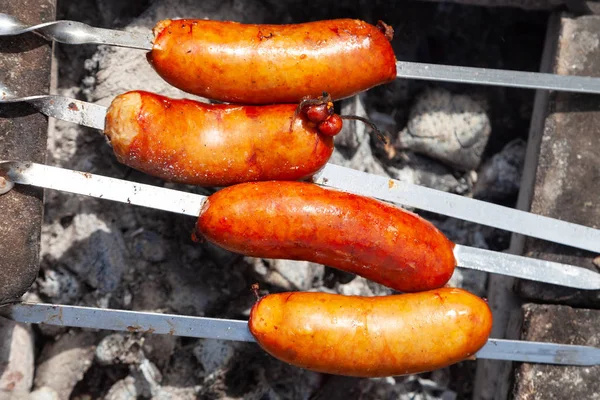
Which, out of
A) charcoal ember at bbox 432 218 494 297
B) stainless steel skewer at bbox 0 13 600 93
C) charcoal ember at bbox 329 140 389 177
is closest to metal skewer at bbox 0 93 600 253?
stainless steel skewer at bbox 0 13 600 93

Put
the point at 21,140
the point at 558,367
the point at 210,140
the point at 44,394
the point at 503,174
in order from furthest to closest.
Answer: the point at 503,174
the point at 44,394
the point at 558,367
the point at 21,140
the point at 210,140

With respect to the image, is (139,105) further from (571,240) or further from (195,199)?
(571,240)

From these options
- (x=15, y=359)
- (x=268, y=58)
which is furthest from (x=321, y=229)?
(x=15, y=359)

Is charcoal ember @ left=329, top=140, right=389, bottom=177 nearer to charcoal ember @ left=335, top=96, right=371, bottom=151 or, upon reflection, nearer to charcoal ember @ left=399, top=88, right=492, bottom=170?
charcoal ember @ left=335, top=96, right=371, bottom=151

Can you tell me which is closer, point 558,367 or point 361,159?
point 558,367

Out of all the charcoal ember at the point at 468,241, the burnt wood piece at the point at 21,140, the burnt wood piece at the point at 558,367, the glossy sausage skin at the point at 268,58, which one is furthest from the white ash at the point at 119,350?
the burnt wood piece at the point at 558,367

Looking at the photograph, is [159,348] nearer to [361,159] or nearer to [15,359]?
[15,359]

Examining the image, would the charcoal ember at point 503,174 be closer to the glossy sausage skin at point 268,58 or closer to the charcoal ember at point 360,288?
the charcoal ember at point 360,288

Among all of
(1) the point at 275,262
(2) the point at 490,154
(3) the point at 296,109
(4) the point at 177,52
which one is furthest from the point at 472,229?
(4) the point at 177,52
